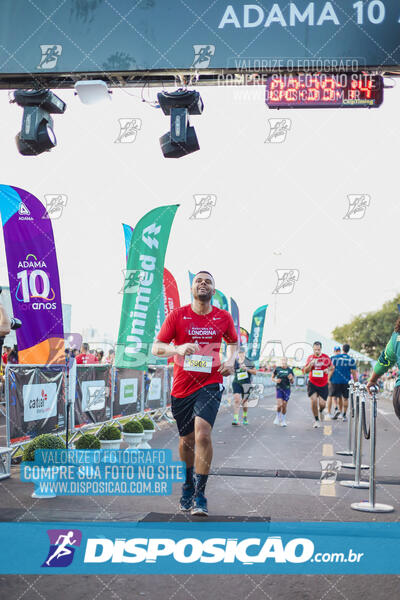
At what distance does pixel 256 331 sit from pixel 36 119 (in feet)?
78.8

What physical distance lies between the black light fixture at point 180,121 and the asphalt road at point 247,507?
470 centimetres

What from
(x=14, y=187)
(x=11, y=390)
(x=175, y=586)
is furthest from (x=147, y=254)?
(x=175, y=586)

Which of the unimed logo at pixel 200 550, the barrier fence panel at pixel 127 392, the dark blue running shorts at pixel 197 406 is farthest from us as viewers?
the barrier fence panel at pixel 127 392

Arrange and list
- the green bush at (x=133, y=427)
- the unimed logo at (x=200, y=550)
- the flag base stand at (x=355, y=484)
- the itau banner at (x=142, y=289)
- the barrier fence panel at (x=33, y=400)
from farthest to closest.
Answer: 1. the itau banner at (x=142, y=289)
2. the green bush at (x=133, y=427)
3. the barrier fence panel at (x=33, y=400)
4. the flag base stand at (x=355, y=484)
5. the unimed logo at (x=200, y=550)

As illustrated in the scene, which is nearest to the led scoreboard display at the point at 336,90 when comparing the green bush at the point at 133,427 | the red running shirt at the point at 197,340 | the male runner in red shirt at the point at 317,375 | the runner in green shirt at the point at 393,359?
the runner in green shirt at the point at 393,359

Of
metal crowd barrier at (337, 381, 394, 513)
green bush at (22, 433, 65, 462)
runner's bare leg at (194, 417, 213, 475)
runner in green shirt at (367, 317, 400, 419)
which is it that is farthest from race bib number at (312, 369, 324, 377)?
runner's bare leg at (194, 417, 213, 475)

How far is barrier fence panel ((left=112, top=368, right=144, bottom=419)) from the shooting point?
1205 cm

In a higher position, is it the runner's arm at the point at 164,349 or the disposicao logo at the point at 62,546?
the runner's arm at the point at 164,349

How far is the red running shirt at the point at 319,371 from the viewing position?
1653 centimetres

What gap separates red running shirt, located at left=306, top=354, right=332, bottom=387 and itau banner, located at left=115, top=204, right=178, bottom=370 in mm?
5633

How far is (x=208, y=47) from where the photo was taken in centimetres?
972

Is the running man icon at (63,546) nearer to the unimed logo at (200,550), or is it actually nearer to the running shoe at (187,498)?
the unimed logo at (200,550)

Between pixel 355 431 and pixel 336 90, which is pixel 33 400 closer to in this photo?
pixel 355 431

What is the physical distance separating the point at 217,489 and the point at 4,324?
292cm
